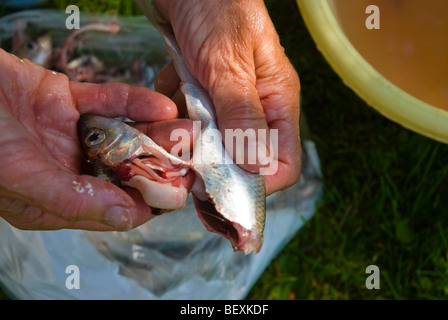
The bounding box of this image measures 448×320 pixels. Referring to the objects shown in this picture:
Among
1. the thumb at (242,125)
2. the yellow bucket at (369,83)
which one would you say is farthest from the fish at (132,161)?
the yellow bucket at (369,83)

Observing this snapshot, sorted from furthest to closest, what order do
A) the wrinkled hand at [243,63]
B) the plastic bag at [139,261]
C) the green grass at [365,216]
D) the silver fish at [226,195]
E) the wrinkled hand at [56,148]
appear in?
1. the green grass at [365,216]
2. the plastic bag at [139,261]
3. the wrinkled hand at [243,63]
4. the silver fish at [226,195]
5. the wrinkled hand at [56,148]

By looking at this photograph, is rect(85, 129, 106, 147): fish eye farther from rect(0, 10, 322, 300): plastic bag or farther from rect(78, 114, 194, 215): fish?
rect(0, 10, 322, 300): plastic bag

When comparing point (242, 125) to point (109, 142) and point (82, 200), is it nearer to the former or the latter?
point (109, 142)

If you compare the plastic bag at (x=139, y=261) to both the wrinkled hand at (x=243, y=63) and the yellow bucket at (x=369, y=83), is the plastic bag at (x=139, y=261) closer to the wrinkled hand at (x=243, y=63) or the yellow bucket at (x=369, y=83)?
the wrinkled hand at (x=243, y=63)

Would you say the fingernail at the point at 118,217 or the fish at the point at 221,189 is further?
the fish at the point at 221,189

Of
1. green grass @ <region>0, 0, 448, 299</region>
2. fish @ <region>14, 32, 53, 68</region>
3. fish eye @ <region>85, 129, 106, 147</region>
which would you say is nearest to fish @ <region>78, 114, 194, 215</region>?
fish eye @ <region>85, 129, 106, 147</region>

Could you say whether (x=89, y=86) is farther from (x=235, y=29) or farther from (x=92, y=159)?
(x=235, y=29)
